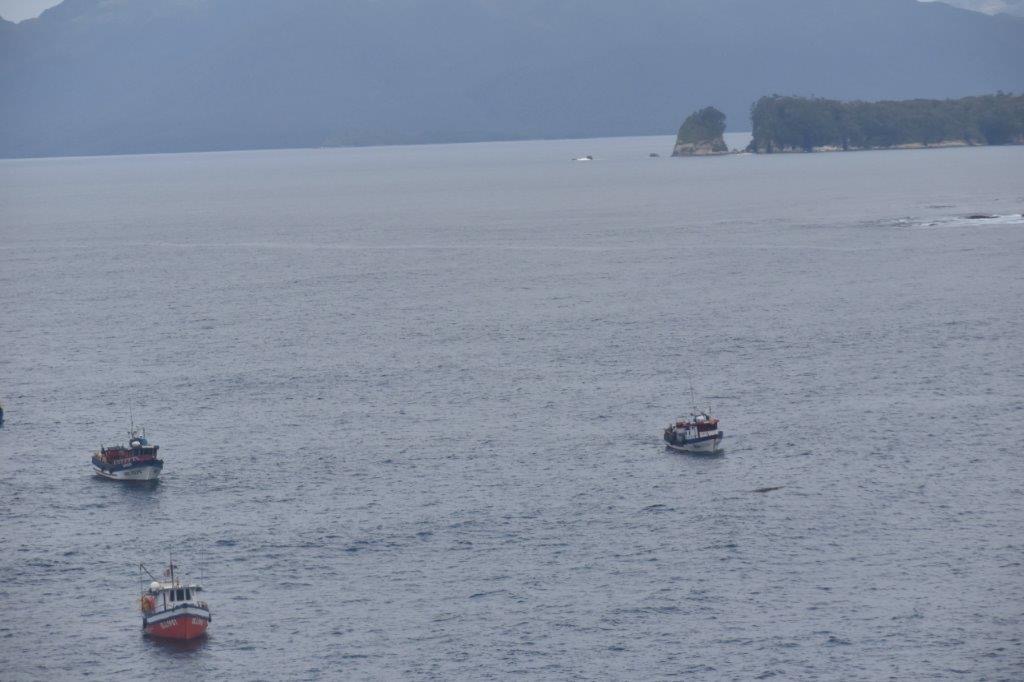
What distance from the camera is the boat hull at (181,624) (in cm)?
7594

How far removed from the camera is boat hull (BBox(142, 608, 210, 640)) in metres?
75.9

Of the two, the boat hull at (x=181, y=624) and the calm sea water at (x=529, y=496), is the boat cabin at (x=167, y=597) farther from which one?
the calm sea water at (x=529, y=496)

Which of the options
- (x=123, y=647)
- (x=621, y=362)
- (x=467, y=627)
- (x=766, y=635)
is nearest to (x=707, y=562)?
(x=766, y=635)

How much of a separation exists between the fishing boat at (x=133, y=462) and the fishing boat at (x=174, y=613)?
25.4 m

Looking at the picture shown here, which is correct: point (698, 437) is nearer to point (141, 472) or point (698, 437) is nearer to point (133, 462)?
point (141, 472)

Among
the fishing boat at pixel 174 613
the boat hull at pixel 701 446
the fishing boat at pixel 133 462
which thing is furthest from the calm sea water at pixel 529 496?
the fishing boat at pixel 133 462

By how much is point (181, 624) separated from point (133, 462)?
28579 mm

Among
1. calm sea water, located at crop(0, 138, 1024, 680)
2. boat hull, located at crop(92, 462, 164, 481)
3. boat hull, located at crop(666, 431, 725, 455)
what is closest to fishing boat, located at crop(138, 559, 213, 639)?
calm sea water, located at crop(0, 138, 1024, 680)

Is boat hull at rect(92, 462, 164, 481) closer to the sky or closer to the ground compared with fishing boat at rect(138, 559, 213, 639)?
closer to the sky

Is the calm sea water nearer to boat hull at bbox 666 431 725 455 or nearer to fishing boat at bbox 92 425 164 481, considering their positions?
boat hull at bbox 666 431 725 455

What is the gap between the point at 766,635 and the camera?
247 feet

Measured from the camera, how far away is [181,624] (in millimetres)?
75938

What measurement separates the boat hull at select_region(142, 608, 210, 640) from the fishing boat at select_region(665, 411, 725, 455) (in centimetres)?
4132

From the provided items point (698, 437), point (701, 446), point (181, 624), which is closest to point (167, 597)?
point (181, 624)
